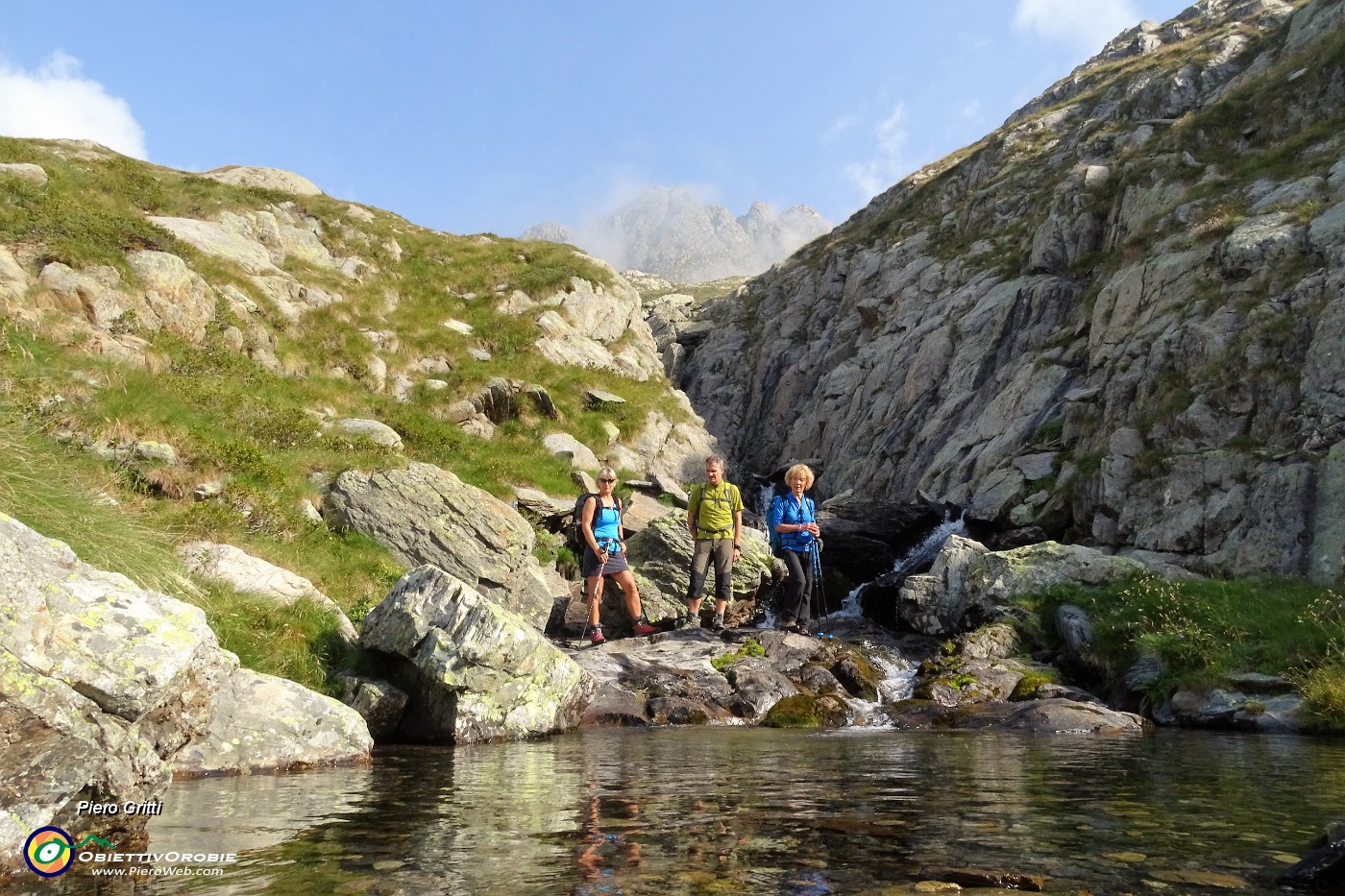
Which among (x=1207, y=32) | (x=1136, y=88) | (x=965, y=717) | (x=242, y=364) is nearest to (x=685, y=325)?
(x=1136, y=88)

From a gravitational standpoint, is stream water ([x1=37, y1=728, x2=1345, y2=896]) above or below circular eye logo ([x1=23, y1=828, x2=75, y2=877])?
below

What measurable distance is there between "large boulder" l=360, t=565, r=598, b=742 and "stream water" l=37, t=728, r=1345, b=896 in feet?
4.31

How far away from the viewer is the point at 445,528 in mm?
18531

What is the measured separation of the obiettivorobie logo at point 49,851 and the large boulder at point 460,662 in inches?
248

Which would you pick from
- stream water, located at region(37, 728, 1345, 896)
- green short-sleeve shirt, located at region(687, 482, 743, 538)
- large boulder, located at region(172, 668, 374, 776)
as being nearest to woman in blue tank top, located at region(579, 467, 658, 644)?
green short-sleeve shirt, located at region(687, 482, 743, 538)

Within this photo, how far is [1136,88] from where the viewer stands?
5916 cm

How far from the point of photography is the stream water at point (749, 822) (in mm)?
4430

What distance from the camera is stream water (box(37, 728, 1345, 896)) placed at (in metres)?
4.43

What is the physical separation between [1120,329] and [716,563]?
23001 mm

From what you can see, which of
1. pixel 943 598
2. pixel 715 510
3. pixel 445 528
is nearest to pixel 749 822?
pixel 715 510

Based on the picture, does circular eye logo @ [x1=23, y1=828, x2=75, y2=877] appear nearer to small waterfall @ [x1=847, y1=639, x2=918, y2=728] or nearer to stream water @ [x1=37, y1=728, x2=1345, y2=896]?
stream water @ [x1=37, y1=728, x2=1345, y2=896]

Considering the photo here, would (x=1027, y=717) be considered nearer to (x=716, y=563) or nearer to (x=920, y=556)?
(x=716, y=563)

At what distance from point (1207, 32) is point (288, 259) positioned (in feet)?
244

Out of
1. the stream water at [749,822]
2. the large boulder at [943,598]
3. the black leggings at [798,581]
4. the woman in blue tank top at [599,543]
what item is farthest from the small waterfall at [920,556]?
the stream water at [749,822]
